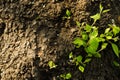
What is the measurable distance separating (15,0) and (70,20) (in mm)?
559

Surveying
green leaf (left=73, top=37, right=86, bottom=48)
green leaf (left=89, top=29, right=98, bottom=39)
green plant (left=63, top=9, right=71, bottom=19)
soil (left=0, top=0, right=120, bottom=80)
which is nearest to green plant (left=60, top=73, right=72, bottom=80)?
soil (left=0, top=0, right=120, bottom=80)

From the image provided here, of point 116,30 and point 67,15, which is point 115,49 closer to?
point 116,30

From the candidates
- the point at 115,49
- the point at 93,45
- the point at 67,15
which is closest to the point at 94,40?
the point at 93,45

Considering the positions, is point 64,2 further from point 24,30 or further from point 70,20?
point 24,30

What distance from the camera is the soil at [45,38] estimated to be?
2.26 metres

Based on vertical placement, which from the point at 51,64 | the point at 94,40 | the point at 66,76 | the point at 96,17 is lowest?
the point at 66,76

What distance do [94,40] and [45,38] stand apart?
0.43 metres

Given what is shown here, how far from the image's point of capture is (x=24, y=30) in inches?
94.9

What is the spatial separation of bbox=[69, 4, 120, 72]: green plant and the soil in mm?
50

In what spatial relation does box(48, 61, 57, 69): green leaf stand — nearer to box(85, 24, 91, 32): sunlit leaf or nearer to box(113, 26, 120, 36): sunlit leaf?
box(85, 24, 91, 32): sunlit leaf

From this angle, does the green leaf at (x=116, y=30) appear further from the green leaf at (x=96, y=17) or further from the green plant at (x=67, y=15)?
the green plant at (x=67, y=15)

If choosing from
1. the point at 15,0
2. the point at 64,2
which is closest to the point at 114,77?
the point at 64,2

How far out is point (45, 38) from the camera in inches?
92.5

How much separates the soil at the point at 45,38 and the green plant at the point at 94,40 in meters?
0.05
